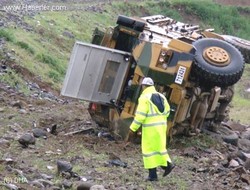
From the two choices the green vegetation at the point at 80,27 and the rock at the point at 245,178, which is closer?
the rock at the point at 245,178

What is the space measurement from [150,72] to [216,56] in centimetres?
112

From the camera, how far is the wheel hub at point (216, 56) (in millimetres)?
10867

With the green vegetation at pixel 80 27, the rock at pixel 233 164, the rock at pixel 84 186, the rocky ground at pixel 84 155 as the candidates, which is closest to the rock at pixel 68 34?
the green vegetation at pixel 80 27

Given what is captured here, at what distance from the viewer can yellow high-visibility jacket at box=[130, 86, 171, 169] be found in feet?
28.7

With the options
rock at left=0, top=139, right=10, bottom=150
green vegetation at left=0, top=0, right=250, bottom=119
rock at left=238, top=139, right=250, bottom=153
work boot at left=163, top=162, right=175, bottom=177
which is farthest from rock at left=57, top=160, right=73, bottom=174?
green vegetation at left=0, top=0, right=250, bottom=119

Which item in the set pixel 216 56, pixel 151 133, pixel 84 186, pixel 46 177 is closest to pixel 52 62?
pixel 216 56

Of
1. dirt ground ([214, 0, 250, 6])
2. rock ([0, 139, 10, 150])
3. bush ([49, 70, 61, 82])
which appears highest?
dirt ground ([214, 0, 250, 6])

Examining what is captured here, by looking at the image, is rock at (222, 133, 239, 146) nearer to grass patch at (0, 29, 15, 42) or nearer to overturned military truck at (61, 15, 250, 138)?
overturned military truck at (61, 15, 250, 138)

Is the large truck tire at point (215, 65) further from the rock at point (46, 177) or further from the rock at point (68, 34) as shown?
the rock at point (68, 34)

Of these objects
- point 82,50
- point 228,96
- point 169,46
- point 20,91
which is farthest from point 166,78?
point 20,91

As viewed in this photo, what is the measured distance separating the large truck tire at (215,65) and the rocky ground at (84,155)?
118cm

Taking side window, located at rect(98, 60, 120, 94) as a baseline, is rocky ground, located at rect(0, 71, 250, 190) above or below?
below

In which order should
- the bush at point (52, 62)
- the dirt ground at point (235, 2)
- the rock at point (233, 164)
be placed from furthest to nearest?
the dirt ground at point (235, 2) → the bush at point (52, 62) → the rock at point (233, 164)

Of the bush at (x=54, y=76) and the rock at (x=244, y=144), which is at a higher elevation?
the rock at (x=244, y=144)
